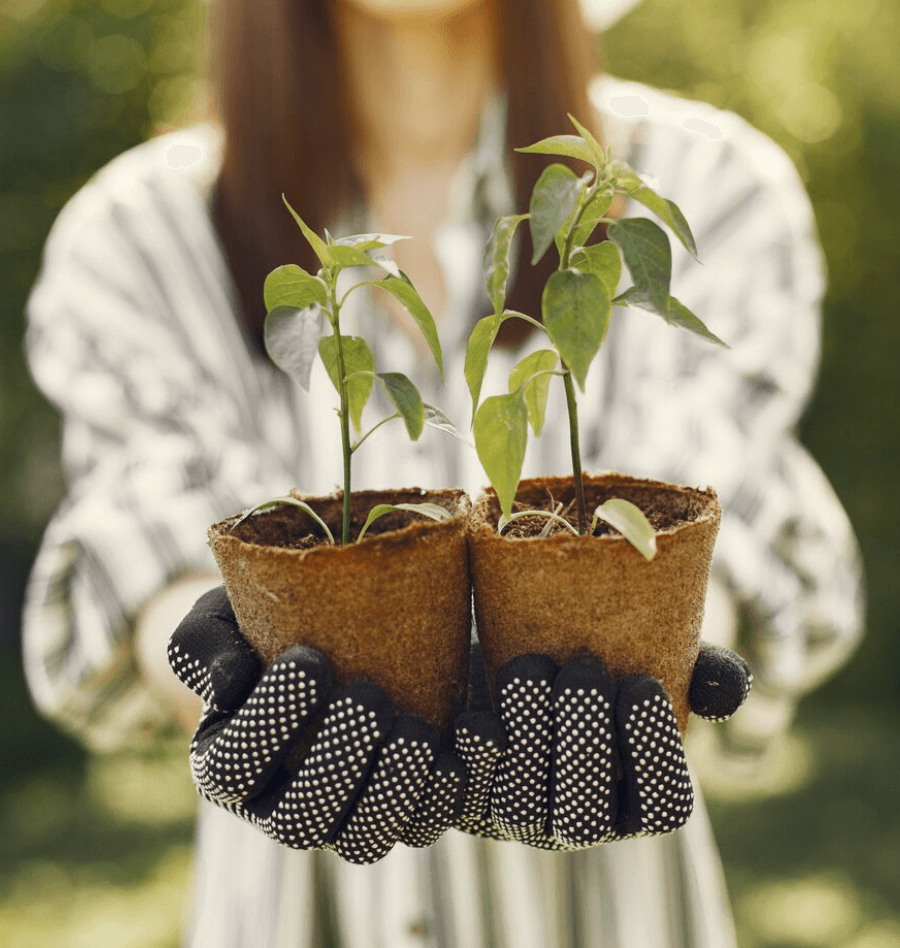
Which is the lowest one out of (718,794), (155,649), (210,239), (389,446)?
(718,794)

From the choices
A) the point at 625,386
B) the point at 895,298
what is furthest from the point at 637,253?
the point at 895,298

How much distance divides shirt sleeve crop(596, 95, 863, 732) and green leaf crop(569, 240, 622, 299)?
445mm

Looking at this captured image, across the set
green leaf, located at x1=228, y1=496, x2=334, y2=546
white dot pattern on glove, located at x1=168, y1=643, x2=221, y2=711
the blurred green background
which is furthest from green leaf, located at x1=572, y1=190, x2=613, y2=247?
the blurred green background

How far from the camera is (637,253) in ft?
1.78

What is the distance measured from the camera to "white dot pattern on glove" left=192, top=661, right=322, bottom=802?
0.61 meters

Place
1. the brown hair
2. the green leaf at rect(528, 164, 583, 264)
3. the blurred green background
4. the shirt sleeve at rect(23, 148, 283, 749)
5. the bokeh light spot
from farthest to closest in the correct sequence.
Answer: the blurred green background → the bokeh light spot → the brown hair → the shirt sleeve at rect(23, 148, 283, 749) → the green leaf at rect(528, 164, 583, 264)

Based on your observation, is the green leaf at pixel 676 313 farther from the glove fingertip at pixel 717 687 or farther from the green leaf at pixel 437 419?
the glove fingertip at pixel 717 687

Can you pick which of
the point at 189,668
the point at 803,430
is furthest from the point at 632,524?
the point at 803,430

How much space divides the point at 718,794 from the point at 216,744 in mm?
2376

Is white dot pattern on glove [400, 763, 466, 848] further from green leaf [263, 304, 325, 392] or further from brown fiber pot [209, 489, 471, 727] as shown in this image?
green leaf [263, 304, 325, 392]

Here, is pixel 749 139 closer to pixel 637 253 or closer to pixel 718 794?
pixel 637 253

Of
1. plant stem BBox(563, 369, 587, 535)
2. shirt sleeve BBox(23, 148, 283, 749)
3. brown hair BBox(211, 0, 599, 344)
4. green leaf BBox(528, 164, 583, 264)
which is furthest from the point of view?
brown hair BBox(211, 0, 599, 344)

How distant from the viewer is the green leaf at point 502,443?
59 centimetres

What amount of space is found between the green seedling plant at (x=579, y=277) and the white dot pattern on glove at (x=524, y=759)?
12cm
